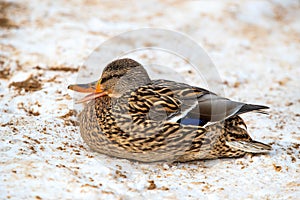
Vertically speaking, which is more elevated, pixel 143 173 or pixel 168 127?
pixel 168 127

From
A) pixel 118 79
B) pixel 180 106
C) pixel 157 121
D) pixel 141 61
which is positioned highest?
pixel 141 61

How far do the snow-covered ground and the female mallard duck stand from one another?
0.15m

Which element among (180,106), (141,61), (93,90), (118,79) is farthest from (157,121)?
(141,61)

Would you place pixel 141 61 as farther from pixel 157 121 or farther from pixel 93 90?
pixel 157 121

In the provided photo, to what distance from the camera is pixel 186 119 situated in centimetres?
417

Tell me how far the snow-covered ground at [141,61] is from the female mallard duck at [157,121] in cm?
15

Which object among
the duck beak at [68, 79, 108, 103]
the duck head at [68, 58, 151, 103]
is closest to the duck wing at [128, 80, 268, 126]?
the duck head at [68, 58, 151, 103]

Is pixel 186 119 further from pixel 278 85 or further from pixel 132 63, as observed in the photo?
pixel 278 85

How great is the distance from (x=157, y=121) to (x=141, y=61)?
10.2 feet

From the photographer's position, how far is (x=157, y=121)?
4.11m

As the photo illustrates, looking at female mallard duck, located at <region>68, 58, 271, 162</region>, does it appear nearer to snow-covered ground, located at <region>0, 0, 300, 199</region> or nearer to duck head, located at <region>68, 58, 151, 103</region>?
duck head, located at <region>68, 58, 151, 103</region>

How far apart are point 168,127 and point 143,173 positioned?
1.61 feet

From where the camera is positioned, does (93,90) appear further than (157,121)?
Yes

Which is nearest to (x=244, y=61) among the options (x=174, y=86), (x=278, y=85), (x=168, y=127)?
(x=278, y=85)
